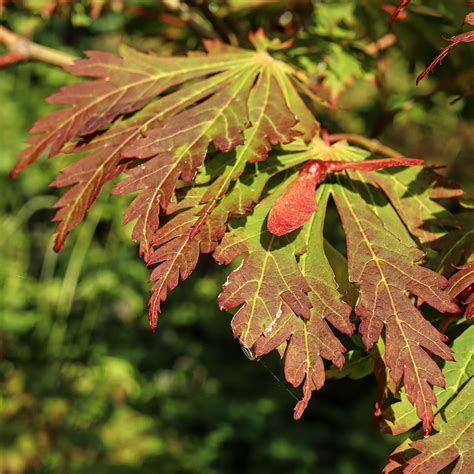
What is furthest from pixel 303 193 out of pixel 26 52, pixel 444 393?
pixel 26 52

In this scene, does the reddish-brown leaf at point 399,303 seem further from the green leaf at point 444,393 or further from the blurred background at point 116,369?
the blurred background at point 116,369

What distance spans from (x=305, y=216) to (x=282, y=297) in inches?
3.6

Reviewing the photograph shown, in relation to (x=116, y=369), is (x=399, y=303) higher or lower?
lower

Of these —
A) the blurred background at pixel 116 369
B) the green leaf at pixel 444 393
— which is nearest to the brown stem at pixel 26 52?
the green leaf at pixel 444 393

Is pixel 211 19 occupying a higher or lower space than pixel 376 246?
higher

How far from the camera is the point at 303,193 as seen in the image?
2.82 feet

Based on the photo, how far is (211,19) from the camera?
1.40 m

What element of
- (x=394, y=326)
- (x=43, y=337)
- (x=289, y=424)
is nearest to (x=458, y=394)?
(x=394, y=326)

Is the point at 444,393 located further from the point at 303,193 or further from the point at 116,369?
the point at 116,369

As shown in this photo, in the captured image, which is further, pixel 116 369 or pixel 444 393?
pixel 116 369

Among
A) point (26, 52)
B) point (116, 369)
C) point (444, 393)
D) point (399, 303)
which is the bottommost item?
point (444, 393)

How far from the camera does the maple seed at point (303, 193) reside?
82 cm

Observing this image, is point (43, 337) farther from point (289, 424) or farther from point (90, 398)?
point (289, 424)

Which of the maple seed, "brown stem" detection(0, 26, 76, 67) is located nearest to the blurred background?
"brown stem" detection(0, 26, 76, 67)
